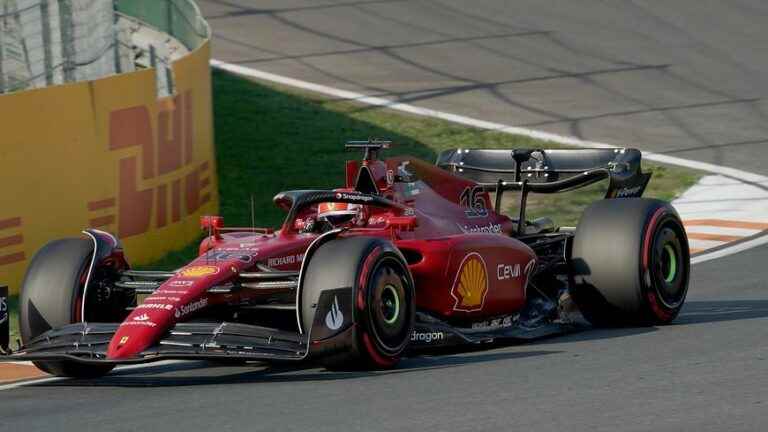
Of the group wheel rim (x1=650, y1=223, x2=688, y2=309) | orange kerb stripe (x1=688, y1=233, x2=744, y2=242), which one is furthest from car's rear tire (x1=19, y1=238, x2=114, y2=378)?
orange kerb stripe (x1=688, y1=233, x2=744, y2=242)

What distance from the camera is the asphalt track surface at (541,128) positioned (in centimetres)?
743

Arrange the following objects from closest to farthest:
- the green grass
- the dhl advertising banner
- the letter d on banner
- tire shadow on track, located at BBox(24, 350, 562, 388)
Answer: tire shadow on track, located at BBox(24, 350, 562, 388) → the letter d on banner → the dhl advertising banner → the green grass

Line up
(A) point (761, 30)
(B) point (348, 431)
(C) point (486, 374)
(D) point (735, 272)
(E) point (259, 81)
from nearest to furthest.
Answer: (B) point (348, 431)
(C) point (486, 374)
(D) point (735, 272)
(E) point (259, 81)
(A) point (761, 30)

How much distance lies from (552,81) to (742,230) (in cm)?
938

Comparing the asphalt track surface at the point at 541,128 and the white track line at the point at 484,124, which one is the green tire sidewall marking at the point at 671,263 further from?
the white track line at the point at 484,124

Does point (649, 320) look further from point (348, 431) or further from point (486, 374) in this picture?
point (348, 431)

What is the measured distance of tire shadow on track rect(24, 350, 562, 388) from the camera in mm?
8727

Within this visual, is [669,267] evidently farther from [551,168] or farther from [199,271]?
[199,271]

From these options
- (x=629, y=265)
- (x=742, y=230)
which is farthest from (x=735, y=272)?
(x=629, y=265)

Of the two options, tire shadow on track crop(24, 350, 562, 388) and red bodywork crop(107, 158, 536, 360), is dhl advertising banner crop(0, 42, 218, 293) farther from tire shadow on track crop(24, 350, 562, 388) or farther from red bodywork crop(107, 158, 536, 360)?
tire shadow on track crop(24, 350, 562, 388)

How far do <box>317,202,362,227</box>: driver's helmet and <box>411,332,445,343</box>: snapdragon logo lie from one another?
42.9 inches

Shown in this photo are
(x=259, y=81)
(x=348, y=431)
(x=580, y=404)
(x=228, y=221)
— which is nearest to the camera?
(x=348, y=431)

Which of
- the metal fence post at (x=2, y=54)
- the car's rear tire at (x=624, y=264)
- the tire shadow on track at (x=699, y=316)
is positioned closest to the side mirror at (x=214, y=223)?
the tire shadow on track at (x=699, y=316)

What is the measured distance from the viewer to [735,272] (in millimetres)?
13180
